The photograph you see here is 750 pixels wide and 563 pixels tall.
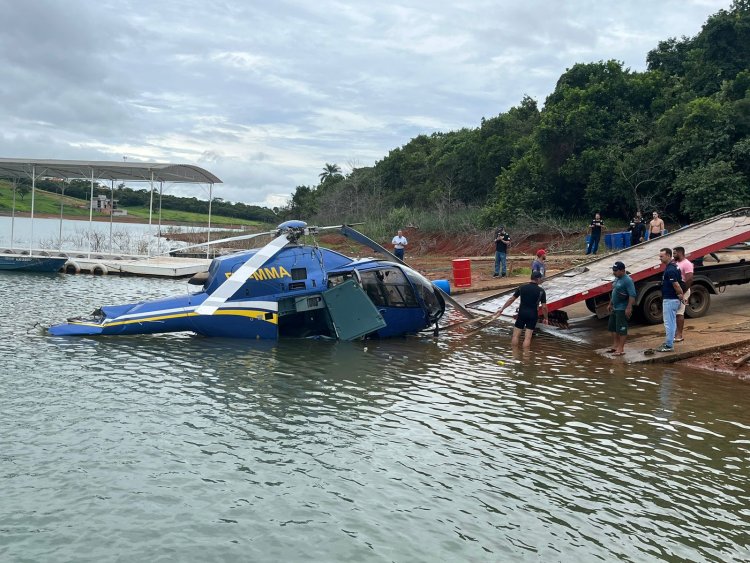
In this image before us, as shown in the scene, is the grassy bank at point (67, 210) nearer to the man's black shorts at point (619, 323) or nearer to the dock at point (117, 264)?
the dock at point (117, 264)

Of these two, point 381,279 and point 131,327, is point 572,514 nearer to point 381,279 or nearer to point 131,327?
point 381,279

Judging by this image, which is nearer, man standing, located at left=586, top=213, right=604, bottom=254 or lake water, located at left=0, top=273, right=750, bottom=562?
lake water, located at left=0, top=273, right=750, bottom=562

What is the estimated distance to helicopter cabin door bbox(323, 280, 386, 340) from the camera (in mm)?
13914

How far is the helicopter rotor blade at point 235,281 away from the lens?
1369cm

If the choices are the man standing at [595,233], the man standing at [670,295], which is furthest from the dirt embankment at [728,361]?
the man standing at [595,233]

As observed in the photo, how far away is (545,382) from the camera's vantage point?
10.8m

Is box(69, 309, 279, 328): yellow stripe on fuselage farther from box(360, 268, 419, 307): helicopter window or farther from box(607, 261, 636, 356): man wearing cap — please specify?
box(607, 261, 636, 356): man wearing cap

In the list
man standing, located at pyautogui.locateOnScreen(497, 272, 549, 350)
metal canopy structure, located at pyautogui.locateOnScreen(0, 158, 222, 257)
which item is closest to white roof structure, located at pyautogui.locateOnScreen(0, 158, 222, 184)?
metal canopy structure, located at pyautogui.locateOnScreen(0, 158, 222, 257)

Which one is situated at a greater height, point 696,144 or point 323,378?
point 696,144

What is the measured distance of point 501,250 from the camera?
22.9 metres

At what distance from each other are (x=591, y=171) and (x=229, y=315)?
25.5 metres

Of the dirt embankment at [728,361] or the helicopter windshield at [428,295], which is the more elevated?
the helicopter windshield at [428,295]

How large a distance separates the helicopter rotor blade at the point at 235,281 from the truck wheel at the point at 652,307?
28.9 feet

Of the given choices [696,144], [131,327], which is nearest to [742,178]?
[696,144]
